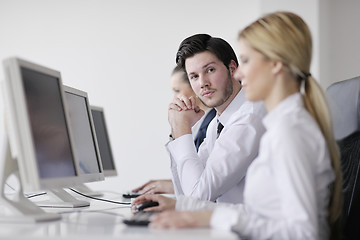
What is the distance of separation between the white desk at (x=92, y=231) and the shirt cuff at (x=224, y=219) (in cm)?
3

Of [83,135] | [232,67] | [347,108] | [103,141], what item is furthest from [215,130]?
[347,108]

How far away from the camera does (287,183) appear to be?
113 centimetres

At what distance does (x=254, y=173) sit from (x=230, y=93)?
105cm

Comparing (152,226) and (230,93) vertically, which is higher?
(230,93)

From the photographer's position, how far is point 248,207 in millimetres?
1278

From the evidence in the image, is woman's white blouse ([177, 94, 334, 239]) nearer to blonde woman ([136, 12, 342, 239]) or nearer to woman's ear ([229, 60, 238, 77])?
blonde woman ([136, 12, 342, 239])

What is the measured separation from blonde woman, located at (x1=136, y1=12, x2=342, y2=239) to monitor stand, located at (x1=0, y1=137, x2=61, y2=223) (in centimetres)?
39

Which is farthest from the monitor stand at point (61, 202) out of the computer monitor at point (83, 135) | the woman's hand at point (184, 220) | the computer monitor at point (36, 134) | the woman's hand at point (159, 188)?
the woman's hand at point (184, 220)

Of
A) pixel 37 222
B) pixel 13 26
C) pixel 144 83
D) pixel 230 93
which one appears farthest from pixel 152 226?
pixel 13 26

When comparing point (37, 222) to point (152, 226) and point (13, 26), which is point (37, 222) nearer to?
point (152, 226)

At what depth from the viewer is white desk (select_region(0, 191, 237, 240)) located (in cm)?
108

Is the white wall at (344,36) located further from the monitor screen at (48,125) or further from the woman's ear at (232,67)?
the monitor screen at (48,125)

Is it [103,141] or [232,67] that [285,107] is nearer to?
[232,67]

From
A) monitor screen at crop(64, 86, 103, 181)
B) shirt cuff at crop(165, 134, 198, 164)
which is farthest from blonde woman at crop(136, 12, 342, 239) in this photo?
monitor screen at crop(64, 86, 103, 181)
